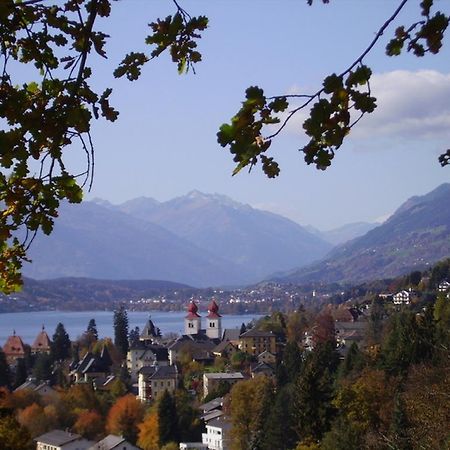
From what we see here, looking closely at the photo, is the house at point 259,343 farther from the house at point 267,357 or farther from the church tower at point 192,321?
the church tower at point 192,321

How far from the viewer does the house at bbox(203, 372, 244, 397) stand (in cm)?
4400

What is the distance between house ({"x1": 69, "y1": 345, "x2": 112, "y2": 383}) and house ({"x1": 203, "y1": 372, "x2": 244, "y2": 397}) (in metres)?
6.97

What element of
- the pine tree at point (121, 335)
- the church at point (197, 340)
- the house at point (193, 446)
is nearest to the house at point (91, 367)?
the church at point (197, 340)

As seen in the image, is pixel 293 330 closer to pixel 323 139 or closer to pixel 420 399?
pixel 420 399

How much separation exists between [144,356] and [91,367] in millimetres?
5449

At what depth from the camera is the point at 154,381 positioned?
4472cm

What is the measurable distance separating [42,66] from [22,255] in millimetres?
719

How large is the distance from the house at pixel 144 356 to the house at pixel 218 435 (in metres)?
20.4

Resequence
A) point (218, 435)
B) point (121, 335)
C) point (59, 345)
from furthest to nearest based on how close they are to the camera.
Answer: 1. point (121, 335)
2. point (59, 345)
3. point (218, 435)

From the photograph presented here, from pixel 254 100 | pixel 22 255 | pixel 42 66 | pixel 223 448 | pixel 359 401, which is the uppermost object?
pixel 42 66

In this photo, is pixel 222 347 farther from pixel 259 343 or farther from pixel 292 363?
pixel 292 363

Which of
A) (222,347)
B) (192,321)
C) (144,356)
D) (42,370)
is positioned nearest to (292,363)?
(42,370)

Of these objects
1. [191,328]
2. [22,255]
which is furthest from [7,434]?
[191,328]

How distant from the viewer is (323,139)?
233 cm
